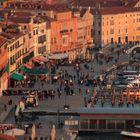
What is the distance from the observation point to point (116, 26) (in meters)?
80.6

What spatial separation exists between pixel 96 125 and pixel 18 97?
22.9 feet

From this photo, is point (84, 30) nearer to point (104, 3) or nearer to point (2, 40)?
point (104, 3)

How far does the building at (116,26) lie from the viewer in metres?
77.6

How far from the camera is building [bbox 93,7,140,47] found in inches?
3056

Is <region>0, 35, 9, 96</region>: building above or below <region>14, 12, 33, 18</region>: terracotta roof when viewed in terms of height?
below

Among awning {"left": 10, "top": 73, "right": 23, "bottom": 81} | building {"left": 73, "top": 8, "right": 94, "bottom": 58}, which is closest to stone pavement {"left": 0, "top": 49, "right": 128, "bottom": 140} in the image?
awning {"left": 10, "top": 73, "right": 23, "bottom": 81}

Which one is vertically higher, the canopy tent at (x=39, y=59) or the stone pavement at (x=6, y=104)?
the canopy tent at (x=39, y=59)

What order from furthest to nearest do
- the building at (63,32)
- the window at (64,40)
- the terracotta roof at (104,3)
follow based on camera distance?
the terracotta roof at (104,3) → the window at (64,40) → the building at (63,32)

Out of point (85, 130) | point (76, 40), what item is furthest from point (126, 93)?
point (76, 40)

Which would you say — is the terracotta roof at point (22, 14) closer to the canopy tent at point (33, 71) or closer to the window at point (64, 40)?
the window at point (64, 40)

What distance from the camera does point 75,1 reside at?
85562mm

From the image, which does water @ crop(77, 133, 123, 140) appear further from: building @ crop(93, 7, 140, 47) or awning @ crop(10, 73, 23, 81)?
building @ crop(93, 7, 140, 47)

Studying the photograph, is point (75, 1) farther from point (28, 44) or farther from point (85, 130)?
point (85, 130)

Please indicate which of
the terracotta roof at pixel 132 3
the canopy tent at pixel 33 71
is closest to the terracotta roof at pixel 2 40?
the canopy tent at pixel 33 71
